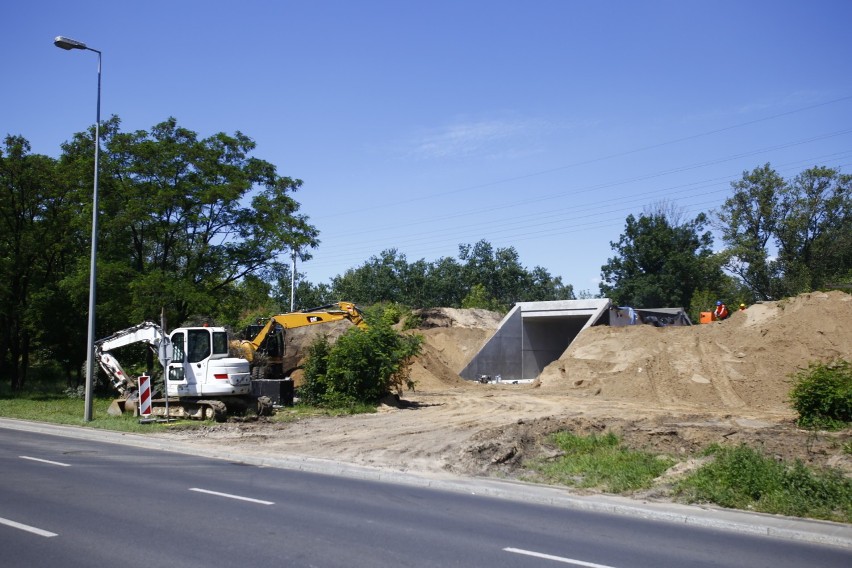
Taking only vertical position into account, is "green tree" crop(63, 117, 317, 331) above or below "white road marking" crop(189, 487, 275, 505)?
above

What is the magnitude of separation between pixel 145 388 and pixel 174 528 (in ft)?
49.8

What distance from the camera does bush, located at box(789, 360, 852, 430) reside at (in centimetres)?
1878

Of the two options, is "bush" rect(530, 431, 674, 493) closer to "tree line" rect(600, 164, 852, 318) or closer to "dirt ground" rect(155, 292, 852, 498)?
"dirt ground" rect(155, 292, 852, 498)

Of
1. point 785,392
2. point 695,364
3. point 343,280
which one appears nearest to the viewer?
point 785,392

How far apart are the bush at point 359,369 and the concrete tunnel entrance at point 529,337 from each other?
1593cm

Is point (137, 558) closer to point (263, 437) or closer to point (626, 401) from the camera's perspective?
point (263, 437)

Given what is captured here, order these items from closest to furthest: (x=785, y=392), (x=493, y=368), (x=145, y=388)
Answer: (x=145, y=388) → (x=785, y=392) → (x=493, y=368)

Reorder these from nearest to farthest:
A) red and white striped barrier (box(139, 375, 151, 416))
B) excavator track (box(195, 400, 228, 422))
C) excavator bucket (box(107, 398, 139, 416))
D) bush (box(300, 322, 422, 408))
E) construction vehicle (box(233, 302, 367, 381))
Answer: red and white striped barrier (box(139, 375, 151, 416)), excavator track (box(195, 400, 228, 422)), excavator bucket (box(107, 398, 139, 416)), bush (box(300, 322, 422, 408)), construction vehicle (box(233, 302, 367, 381))

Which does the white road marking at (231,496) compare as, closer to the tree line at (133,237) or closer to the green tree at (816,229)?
the tree line at (133,237)

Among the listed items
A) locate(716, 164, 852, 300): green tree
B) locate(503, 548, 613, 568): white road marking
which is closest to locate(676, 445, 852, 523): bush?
locate(503, 548, 613, 568): white road marking

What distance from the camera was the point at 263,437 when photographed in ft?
63.2

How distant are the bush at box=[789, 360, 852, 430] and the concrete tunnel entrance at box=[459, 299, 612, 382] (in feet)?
70.4

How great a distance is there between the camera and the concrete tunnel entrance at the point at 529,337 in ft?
139

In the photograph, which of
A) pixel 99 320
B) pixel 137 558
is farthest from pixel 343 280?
pixel 137 558
